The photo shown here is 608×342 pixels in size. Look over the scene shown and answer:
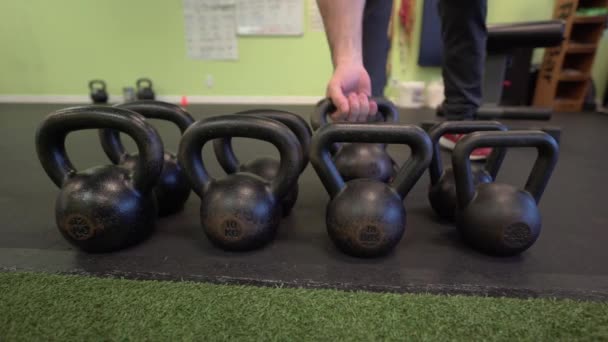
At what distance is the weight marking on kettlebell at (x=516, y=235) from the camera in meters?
0.63

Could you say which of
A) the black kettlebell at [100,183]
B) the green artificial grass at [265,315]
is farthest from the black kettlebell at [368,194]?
the black kettlebell at [100,183]

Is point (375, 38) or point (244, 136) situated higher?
point (375, 38)

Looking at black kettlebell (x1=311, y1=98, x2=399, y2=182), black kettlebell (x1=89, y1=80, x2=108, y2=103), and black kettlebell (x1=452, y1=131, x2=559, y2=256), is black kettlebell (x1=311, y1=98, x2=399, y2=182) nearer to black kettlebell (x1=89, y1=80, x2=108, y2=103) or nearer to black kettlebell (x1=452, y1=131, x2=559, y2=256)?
black kettlebell (x1=452, y1=131, x2=559, y2=256)

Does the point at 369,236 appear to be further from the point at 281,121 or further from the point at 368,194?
the point at 281,121

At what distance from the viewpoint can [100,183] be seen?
653mm

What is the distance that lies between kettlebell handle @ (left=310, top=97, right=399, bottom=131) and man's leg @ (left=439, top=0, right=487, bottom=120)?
647 mm

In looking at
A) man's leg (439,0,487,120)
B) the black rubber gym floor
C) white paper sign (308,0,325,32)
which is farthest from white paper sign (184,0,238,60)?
the black rubber gym floor

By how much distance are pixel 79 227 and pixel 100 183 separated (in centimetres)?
9

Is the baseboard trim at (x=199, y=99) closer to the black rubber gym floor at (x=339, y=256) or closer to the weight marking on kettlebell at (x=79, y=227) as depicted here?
the black rubber gym floor at (x=339, y=256)

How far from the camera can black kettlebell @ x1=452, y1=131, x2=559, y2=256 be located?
63cm

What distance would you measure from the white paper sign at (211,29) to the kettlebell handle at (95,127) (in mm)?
2731

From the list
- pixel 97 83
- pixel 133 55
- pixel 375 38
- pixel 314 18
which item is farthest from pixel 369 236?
pixel 97 83

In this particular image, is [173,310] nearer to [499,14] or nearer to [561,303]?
[561,303]

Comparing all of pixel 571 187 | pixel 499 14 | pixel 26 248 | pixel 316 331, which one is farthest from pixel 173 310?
pixel 499 14
